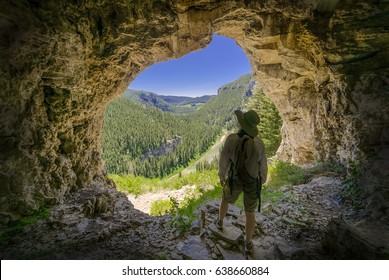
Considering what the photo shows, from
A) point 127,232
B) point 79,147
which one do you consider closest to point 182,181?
point 79,147

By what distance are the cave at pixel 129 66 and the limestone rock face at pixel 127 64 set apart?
0.09 feet

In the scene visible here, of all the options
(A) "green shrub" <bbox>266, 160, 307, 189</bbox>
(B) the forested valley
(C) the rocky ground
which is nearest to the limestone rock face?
(C) the rocky ground

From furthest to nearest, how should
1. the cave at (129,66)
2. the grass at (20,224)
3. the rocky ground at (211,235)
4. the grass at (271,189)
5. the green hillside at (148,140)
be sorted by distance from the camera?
1. the green hillside at (148,140)
2. the grass at (271,189)
3. the cave at (129,66)
4. the grass at (20,224)
5. the rocky ground at (211,235)

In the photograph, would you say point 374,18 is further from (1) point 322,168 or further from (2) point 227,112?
(2) point 227,112

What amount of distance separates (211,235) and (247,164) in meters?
1.80

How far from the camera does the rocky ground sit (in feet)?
12.2

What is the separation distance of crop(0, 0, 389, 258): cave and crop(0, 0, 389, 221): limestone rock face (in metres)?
0.03

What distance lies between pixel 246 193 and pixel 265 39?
692cm

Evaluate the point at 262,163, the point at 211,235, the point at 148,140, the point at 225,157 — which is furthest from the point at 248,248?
the point at 148,140

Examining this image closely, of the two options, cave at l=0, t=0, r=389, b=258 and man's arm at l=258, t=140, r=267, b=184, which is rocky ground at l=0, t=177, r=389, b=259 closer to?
cave at l=0, t=0, r=389, b=258

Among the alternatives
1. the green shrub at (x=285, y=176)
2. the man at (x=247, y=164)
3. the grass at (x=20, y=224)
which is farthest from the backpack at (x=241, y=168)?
the green shrub at (x=285, y=176)

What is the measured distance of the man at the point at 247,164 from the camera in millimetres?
3869

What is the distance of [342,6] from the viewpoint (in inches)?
245

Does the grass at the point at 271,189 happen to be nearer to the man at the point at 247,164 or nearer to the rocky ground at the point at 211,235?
the rocky ground at the point at 211,235
